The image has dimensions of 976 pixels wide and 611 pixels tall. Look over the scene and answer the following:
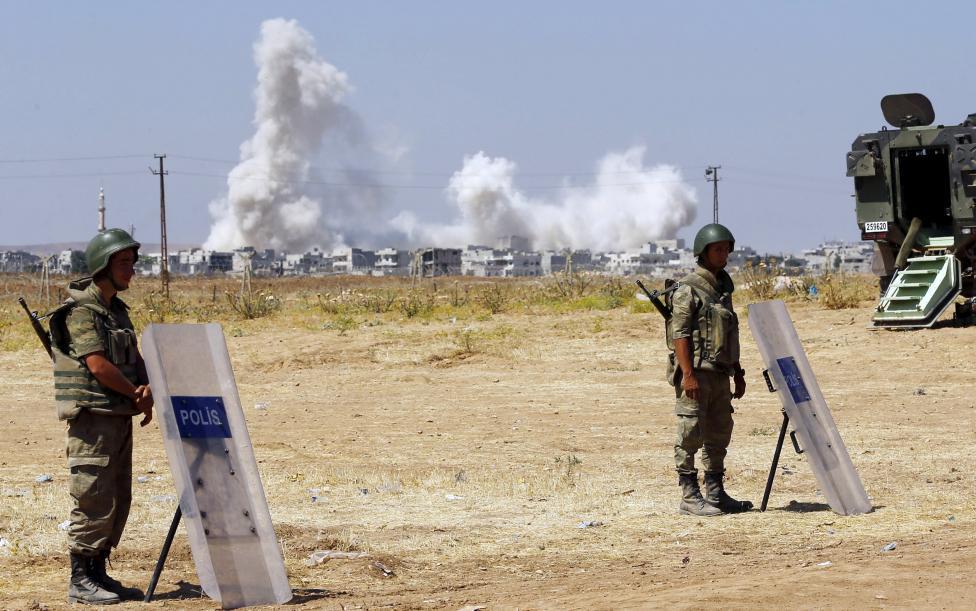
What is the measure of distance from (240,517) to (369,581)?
1163 mm

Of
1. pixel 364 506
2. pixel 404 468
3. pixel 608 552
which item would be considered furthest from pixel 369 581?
pixel 404 468

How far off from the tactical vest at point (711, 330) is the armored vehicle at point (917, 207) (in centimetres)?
1168

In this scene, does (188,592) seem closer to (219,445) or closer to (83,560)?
(83,560)

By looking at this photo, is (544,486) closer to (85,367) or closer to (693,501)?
(693,501)

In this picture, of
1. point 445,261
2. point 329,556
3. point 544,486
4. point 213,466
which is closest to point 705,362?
point 544,486

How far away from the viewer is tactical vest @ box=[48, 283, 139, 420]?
21.5 feet

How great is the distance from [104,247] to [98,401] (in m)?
0.74

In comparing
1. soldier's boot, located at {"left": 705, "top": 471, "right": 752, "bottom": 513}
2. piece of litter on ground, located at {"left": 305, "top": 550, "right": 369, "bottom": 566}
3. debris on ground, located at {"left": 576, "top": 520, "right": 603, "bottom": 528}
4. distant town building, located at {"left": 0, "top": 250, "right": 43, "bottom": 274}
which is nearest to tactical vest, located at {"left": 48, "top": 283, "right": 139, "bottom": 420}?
piece of litter on ground, located at {"left": 305, "top": 550, "right": 369, "bottom": 566}

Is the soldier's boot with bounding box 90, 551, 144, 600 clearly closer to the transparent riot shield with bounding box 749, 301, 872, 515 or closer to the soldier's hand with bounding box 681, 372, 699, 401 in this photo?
the soldier's hand with bounding box 681, 372, 699, 401

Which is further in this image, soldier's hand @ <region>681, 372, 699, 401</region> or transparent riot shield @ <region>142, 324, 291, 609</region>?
soldier's hand @ <region>681, 372, 699, 401</region>

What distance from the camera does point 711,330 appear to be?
8742 mm

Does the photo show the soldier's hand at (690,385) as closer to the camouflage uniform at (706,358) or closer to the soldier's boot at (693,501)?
the camouflage uniform at (706,358)

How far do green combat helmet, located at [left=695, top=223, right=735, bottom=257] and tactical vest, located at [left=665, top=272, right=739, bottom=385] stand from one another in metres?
0.19

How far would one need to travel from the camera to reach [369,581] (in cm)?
736
